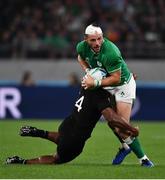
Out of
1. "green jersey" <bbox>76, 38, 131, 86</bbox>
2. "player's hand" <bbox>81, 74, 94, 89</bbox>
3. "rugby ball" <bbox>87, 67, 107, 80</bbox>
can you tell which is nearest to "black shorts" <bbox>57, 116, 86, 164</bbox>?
"player's hand" <bbox>81, 74, 94, 89</bbox>

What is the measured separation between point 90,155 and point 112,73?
2.66 meters

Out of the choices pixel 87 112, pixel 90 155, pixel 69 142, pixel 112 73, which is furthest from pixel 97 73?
pixel 90 155

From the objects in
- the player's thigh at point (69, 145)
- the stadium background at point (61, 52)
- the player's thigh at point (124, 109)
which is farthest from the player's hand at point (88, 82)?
the stadium background at point (61, 52)

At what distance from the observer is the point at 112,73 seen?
1116 centimetres

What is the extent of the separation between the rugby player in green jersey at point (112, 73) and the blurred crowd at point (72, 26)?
11.5 meters

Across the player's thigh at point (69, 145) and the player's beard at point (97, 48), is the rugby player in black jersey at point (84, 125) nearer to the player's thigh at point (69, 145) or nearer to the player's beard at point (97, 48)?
the player's thigh at point (69, 145)

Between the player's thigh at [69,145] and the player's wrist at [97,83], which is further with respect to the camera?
the player's thigh at [69,145]

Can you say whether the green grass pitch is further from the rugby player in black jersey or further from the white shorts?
the white shorts

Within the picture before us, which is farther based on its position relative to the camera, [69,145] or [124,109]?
[124,109]

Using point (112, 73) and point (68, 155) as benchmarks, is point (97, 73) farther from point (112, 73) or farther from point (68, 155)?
point (68, 155)

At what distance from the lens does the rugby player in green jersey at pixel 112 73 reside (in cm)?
1108

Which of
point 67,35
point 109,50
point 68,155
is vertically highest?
point 109,50

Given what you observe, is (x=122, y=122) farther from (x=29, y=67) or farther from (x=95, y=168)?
(x=29, y=67)

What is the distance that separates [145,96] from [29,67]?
4.32 metres
